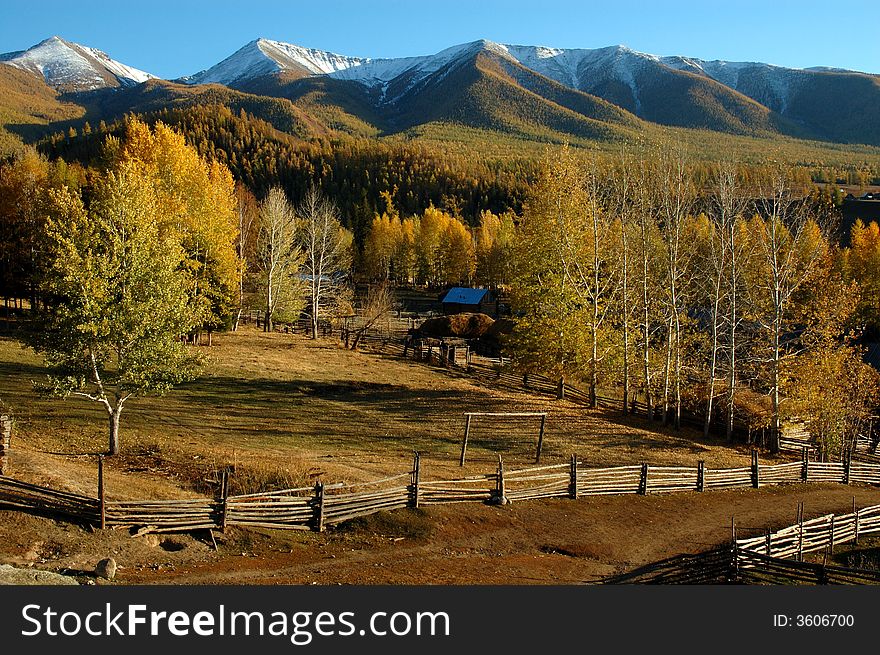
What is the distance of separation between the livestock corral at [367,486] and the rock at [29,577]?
0.86 m

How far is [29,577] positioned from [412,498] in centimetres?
933

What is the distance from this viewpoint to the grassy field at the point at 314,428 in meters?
20.4

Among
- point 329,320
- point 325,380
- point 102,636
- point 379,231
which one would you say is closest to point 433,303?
point 379,231

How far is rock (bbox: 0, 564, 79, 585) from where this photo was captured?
1084 cm

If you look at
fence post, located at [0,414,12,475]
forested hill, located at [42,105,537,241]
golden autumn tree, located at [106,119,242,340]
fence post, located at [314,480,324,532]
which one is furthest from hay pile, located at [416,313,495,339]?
forested hill, located at [42,105,537,241]

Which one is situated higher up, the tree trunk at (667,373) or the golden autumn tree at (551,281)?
the golden autumn tree at (551,281)

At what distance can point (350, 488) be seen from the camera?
18.0m

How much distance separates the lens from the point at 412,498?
18.2m

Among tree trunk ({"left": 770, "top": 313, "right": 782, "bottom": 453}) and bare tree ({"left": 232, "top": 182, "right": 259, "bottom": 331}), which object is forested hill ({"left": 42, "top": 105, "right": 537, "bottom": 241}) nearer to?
bare tree ({"left": 232, "top": 182, "right": 259, "bottom": 331})

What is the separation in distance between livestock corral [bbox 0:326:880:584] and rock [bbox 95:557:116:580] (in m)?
0.50

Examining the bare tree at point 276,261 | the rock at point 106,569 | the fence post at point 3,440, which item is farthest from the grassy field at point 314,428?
the bare tree at point 276,261

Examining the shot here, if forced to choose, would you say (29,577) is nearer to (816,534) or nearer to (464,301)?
(816,534)

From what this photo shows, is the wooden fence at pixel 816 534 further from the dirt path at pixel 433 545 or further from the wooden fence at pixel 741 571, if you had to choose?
the dirt path at pixel 433 545

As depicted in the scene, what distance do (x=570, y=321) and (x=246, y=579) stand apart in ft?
70.1
